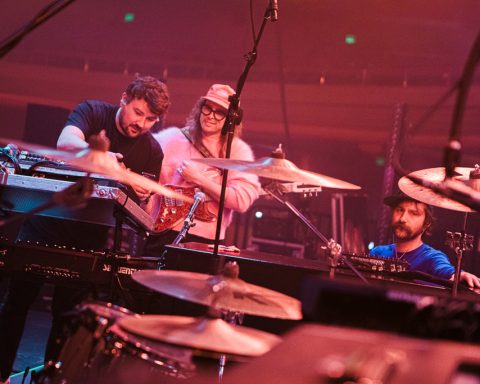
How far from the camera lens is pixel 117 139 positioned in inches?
152

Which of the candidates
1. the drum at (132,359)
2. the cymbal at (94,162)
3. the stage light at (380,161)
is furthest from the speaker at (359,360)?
the stage light at (380,161)

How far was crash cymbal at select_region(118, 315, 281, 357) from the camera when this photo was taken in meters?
1.80

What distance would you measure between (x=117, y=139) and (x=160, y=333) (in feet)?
7.19

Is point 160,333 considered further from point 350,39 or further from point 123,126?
point 350,39

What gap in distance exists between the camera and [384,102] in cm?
935

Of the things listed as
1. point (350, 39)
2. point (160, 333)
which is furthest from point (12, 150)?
point (350, 39)

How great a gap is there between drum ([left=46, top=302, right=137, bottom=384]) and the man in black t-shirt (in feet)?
3.92

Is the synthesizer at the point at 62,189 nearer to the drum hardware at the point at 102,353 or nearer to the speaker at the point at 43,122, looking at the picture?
the drum hardware at the point at 102,353

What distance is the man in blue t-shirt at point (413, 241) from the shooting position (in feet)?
13.6

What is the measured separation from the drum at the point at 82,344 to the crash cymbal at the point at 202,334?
125mm

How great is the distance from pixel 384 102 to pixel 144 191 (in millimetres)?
6671

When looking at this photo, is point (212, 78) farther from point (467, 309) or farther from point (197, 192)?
point (467, 309)

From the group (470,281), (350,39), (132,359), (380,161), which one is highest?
(350,39)

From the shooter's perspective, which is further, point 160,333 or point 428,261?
point 428,261
